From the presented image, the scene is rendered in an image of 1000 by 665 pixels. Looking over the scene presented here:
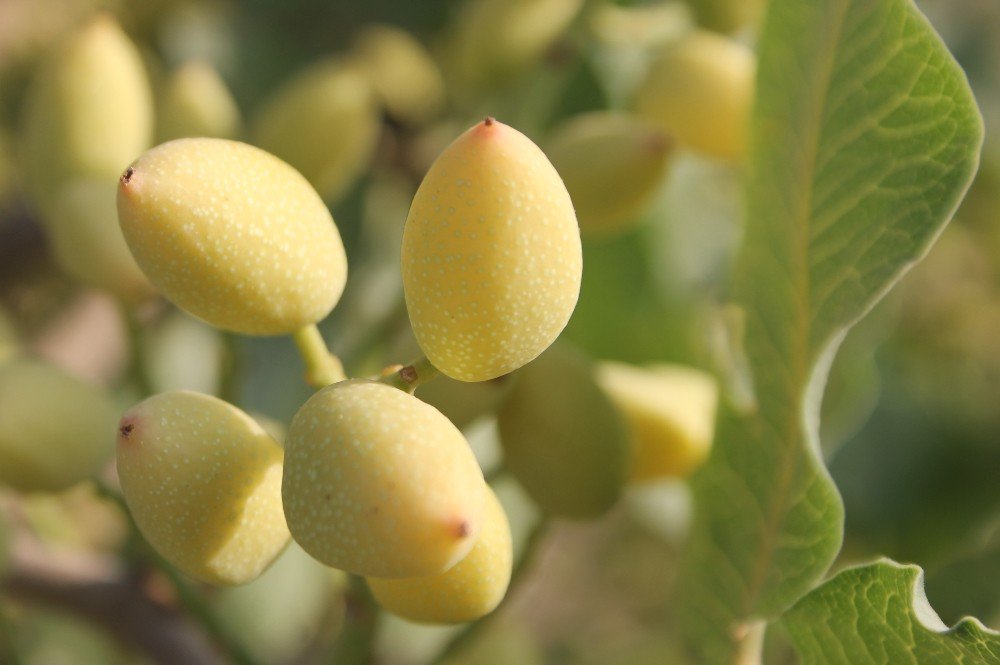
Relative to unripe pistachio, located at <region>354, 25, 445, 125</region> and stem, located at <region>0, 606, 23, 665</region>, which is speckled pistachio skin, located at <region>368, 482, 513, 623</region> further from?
unripe pistachio, located at <region>354, 25, 445, 125</region>

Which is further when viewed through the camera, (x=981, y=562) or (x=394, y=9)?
(x=394, y=9)

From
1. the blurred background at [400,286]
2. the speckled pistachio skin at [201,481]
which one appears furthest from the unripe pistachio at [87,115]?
the speckled pistachio skin at [201,481]

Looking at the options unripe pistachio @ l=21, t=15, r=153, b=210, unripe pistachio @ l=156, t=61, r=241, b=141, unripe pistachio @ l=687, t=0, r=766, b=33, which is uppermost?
unripe pistachio @ l=21, t=15, r=153, b=210

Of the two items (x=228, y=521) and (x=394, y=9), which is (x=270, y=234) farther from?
(x=394, y=9)

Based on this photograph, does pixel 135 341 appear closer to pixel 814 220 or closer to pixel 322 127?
pixel 322 127

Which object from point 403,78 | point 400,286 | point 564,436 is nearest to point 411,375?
point 564,436

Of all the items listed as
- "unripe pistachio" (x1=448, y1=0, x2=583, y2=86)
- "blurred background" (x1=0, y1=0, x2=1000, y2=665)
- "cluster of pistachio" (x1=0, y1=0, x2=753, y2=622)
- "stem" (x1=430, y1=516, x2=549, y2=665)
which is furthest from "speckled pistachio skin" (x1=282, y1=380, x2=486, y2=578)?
"unripe pistachio" (x1=448, y1=0, x2=583, y2=86)

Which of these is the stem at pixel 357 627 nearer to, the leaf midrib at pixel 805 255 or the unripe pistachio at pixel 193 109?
the leaf midrib at pixel 805 255

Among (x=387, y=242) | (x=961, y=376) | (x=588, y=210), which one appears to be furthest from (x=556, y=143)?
(x=961, y=376)
